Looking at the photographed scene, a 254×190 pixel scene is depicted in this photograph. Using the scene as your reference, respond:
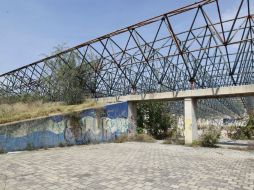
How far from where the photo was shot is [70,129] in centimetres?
1659

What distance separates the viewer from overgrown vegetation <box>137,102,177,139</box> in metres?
22.4

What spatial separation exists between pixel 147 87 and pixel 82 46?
7108 millimetres

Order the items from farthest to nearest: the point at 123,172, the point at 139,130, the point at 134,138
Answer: the point at 139,130 < the point at 134,138 < the point at 123,172

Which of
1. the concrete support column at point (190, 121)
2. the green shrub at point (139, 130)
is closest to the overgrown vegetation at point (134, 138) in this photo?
the green shrub at point (139, 130)

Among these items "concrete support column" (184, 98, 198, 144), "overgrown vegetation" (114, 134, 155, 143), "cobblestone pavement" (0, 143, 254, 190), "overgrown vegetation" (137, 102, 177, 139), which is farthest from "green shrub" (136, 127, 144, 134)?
"cobblestone pavement" (0, 143, 254, 190)

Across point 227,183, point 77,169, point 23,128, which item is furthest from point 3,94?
point 227,183

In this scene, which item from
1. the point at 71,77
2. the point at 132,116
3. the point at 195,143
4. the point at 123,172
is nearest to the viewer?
the point at 123,172

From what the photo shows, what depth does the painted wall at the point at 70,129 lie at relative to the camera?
1407 cm

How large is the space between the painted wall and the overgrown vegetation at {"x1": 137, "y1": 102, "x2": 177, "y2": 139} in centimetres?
174

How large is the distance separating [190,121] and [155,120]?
17.9ft

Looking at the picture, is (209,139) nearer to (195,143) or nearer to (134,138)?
(195,143)

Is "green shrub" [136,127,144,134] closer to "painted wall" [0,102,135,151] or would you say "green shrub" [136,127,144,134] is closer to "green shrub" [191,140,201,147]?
"painted wall" [0,102,135,151]

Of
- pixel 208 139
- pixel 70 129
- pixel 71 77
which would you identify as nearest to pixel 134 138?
pixel 70 129

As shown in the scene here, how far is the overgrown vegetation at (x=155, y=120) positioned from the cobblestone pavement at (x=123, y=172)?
9.83 m
